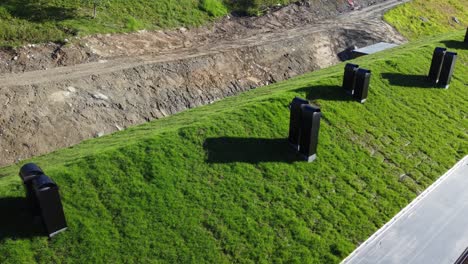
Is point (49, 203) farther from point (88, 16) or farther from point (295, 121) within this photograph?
point (88, 16)

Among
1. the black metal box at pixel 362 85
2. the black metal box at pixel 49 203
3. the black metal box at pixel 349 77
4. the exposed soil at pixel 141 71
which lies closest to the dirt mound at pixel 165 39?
the exposed soil at pixel 141 71

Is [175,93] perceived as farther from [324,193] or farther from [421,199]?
[421,199]

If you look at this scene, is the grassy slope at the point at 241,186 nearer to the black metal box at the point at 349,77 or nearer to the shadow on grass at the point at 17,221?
the shadow on grass at the point at 17,221

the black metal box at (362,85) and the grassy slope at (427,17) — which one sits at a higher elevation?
the black metal box at (362,85)

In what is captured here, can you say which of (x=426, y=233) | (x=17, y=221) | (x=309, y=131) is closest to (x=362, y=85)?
(x=309, y=131)

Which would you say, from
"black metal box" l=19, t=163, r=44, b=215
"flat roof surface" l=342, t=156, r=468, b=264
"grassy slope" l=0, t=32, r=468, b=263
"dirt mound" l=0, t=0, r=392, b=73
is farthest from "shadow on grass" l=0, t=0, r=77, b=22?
"flat roof surface" l=342, t=156, r=468, b=264

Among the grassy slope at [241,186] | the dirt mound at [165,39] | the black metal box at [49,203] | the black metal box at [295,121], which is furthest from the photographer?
the dirt mound at [165,39]

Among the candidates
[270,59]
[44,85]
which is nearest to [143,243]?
[44,85]
